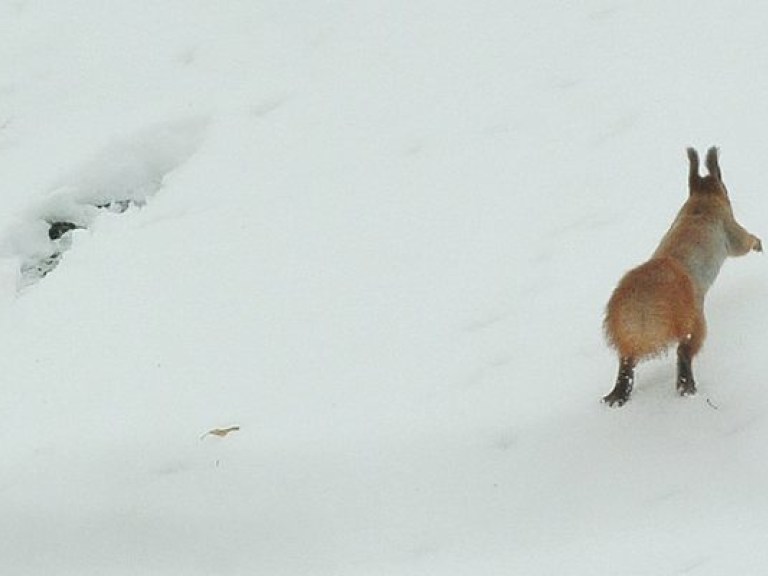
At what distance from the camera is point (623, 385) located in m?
4.57

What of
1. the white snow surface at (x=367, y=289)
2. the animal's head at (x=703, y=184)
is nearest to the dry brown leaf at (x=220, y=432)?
the white snow surface at (x=367, y=289)

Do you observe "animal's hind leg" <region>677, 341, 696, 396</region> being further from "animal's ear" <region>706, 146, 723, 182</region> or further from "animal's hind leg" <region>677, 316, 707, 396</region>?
"animal's ear" <region>706, 146, 723, 182</region>

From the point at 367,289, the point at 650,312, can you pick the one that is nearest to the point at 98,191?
the point at 367,289

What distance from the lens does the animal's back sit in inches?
168

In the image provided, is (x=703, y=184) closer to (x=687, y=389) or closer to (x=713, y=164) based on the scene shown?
(x=713, y=164)

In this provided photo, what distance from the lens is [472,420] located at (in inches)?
190

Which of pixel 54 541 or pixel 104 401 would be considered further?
pixel 104 401

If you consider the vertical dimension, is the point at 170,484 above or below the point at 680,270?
below

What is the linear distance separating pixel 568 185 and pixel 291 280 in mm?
1482

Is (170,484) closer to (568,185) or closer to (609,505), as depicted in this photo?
(609,505)

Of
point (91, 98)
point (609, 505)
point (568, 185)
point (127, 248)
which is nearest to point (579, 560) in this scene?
point (609, 505)

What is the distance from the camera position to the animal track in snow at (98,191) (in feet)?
21.0

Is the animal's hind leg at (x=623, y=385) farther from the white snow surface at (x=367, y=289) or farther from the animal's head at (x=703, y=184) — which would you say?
the animal's head at (x=703, y=184)

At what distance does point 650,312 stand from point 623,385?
1.36 feet
